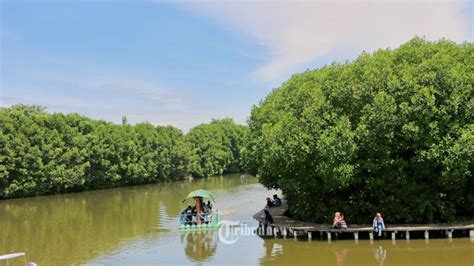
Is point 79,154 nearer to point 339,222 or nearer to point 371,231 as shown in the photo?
point 339,222

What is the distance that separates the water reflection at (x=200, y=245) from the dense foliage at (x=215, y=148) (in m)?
65.2

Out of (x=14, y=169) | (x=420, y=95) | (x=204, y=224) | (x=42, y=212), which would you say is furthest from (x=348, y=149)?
(x=14, y=169)

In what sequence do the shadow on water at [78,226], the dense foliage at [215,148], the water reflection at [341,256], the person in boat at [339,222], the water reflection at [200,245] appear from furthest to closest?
1. the dense foliage at [215,148]
2. the shadow on water at [78,226]
3. the person in boat at [339,222]
4. the water reflection at [200,245]
5. the water reflection at [341,256]

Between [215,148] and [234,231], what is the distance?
7241cm

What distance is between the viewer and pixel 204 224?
28078mm

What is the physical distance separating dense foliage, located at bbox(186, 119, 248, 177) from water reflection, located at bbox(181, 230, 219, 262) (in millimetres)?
65234

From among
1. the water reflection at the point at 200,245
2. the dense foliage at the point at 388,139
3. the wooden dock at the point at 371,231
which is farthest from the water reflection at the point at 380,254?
the water reflection at the point at 200,245

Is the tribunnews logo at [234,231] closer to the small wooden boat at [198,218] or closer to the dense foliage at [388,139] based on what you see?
the small wooden boat at [198,218]

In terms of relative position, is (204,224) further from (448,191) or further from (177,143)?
(177,143)

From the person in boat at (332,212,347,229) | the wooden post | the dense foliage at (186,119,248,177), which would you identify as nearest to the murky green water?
the wooden post

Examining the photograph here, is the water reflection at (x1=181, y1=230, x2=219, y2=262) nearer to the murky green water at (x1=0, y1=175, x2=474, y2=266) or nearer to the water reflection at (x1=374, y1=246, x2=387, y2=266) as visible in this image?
the murky green water at (x1=0, y1=175, x2=474, y2=266)

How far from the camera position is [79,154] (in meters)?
66.8

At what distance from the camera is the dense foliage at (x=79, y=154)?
59219 mm

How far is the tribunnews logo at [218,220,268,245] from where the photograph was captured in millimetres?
25405
